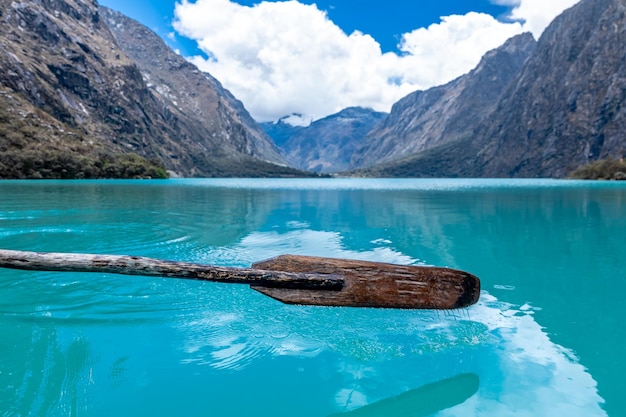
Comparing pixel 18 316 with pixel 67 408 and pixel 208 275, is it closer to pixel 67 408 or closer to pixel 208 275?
pixel 67 408

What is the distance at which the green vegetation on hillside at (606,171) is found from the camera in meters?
162

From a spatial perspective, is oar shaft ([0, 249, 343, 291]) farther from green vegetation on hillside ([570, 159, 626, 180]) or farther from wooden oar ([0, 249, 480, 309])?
green vegetation on hillside ([570, 159, 626, 180])

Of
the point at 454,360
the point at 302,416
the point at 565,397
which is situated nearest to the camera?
the point at 302,416

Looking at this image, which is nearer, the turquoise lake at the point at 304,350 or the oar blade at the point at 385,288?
the turquoise lake at the point at 304,350

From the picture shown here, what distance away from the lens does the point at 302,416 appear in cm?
688

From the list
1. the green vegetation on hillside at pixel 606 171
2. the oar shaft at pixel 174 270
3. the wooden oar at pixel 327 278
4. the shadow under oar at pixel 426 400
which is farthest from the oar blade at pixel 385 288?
the green vegetation on hillside at pixel 606 171

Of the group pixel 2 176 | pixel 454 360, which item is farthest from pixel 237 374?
pixel 2 176

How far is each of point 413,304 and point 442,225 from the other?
26.0 m

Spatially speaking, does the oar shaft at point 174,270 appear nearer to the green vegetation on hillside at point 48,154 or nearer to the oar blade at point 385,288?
the oar blade at point 385,288

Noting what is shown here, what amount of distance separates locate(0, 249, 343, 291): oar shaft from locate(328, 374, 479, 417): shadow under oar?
222 cm

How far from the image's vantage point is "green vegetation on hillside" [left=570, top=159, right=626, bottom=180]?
161875mm

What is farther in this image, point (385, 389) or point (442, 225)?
point (442, 225)

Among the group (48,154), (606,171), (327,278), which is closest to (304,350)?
(327,278)

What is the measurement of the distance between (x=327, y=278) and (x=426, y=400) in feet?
9.57
